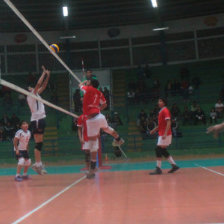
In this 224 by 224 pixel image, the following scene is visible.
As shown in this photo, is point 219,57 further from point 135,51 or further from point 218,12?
point 135,51

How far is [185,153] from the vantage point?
50.4 ft

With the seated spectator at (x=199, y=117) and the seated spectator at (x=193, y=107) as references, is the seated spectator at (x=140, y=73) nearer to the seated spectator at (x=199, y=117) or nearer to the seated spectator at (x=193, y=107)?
the seated spectator at (x=193, y=107)

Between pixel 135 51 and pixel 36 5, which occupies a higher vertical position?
pixel 36 5

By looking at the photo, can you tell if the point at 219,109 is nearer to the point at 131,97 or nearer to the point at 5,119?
the point at 131,97

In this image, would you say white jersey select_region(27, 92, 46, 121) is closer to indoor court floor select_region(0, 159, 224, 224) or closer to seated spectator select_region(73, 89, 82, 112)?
indoor court floor select_region(0, 159, 224, 224)

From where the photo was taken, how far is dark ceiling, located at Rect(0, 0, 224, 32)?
19156 mm

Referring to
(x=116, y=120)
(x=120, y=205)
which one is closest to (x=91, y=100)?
(x=120, y=205)

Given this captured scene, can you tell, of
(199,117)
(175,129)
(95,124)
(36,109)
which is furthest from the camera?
(199,117)

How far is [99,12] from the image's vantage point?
20.2 meters

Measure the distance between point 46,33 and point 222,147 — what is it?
12.7 m

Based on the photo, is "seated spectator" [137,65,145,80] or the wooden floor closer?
the wooden floor

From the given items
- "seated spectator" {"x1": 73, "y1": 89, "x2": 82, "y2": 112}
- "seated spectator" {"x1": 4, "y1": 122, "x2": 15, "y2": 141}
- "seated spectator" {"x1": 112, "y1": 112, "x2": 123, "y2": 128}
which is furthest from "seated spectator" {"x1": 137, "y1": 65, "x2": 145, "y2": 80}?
"seated spectator" {"x1": 4, "y1": 122, "x2": 15, "y2": 141}

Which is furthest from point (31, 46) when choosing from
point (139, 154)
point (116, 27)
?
point (139, 154)

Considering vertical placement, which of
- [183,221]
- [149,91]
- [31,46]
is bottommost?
[183,221]
